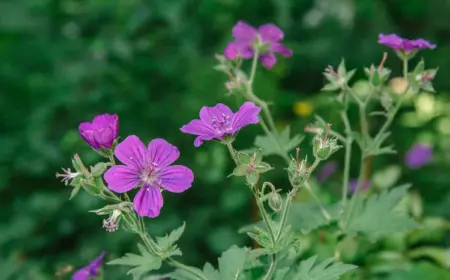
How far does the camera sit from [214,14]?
8.77 ft

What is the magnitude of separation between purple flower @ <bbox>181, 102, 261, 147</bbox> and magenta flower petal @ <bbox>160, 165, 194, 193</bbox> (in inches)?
1.8

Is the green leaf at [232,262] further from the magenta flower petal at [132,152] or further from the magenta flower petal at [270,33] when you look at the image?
the magenta flower petal at [270,33]

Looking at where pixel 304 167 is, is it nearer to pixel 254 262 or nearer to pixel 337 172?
pixel 254 262

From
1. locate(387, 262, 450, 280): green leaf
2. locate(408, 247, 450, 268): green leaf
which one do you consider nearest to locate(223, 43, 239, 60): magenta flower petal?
locate(387, 262, 450, 280): green leaf

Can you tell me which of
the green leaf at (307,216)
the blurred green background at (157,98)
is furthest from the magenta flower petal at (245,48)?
the blurred green background at (157,98)

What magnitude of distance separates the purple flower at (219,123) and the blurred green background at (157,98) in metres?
1.25

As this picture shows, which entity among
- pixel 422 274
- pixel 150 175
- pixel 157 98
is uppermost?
pixel 157 98

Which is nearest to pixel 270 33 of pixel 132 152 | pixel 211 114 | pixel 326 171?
pixel 211 114

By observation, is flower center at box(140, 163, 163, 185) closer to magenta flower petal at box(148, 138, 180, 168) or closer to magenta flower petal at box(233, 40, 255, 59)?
magenta flower petal at box(148, 138, 180, 168)

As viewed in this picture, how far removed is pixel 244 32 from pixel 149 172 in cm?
53

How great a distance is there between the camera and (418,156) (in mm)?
2471

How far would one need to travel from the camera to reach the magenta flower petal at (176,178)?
1.08 metres

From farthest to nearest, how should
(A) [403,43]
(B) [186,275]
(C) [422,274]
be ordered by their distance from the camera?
(C) [422,274] → (A) [403,43] → (B) [186,275]

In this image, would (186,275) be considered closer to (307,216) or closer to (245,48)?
(307,216)
